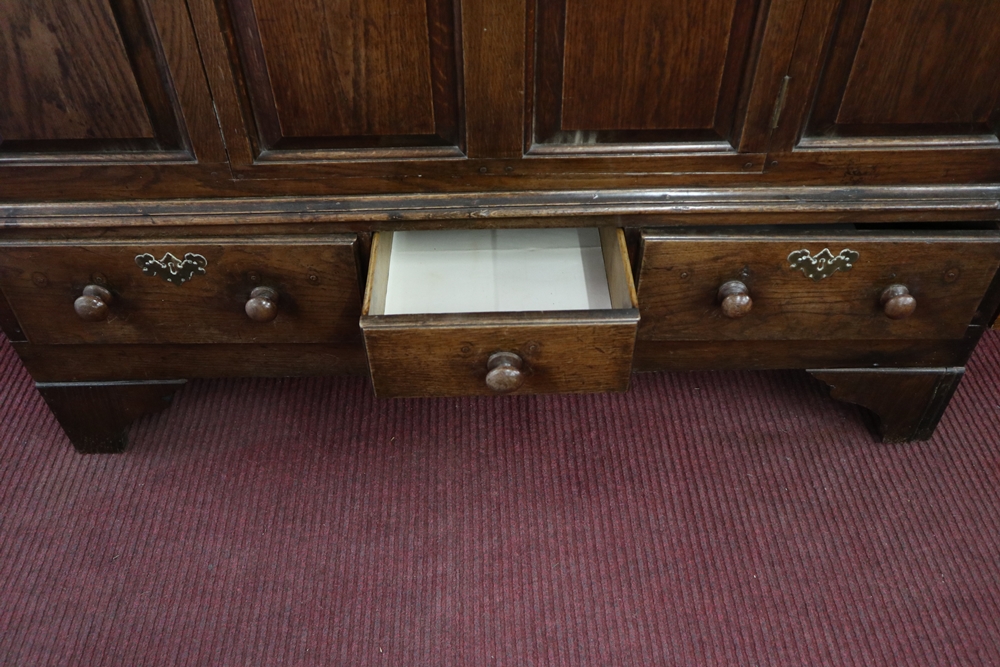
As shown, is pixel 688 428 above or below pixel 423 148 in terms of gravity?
below

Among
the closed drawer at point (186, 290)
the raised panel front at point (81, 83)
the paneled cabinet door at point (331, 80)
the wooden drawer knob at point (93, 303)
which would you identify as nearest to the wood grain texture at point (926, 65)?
the paneled cabinet door at point (331, 80)

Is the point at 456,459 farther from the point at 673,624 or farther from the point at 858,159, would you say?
the point at 858,159

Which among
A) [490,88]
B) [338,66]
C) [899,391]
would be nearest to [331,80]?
[338,66]

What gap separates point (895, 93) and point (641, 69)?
24 centimetres

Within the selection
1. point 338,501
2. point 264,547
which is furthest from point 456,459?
point 264,547

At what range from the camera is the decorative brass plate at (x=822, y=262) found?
800 millimetres

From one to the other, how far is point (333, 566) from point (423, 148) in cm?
50

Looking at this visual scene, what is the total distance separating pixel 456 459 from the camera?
102cm

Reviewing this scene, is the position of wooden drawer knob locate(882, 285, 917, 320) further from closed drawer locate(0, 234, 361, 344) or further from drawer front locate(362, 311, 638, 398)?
closed drawer locate(0, 234, 361, 344)

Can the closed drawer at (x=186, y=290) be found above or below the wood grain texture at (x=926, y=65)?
below

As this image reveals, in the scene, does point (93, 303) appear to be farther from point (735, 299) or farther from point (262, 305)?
point (735, 299)

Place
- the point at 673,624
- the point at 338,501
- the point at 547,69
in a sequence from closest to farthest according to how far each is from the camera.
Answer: the point at 547,69, the point at 673,624, the point at 338,501

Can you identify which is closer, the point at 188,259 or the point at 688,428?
the point at 188,259

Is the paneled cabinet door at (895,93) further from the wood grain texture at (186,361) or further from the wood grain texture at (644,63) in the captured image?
the wood grain texture at (186,361)
